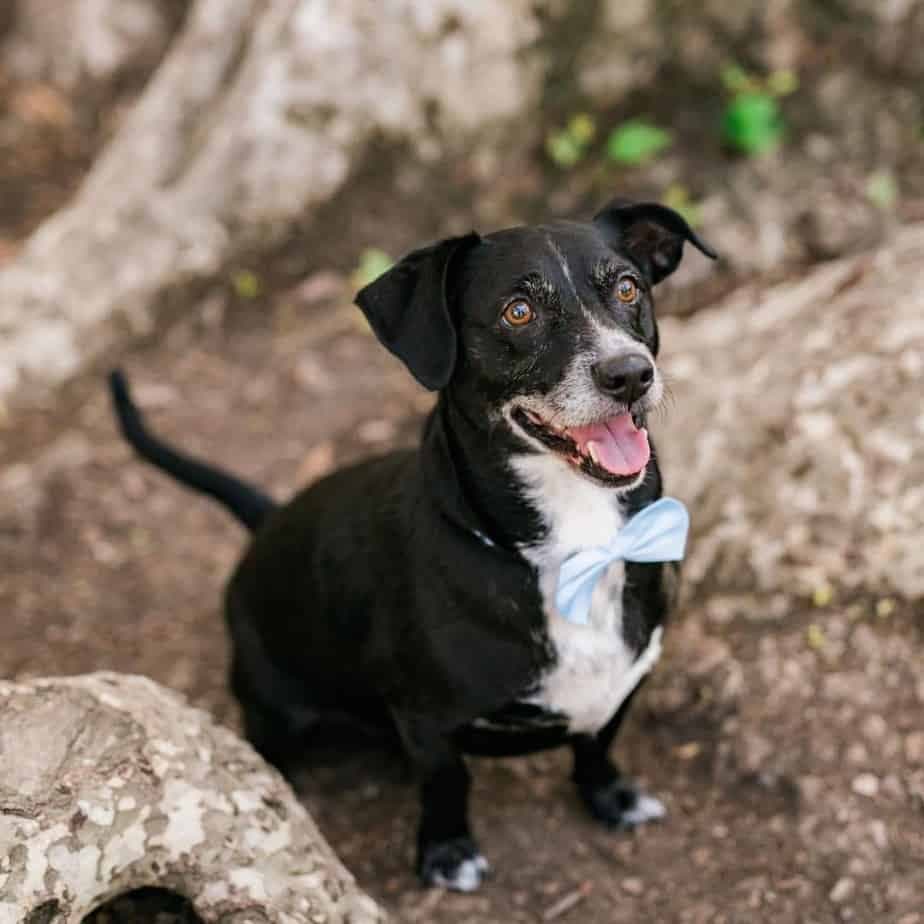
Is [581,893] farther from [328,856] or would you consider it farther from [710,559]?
[710,559]

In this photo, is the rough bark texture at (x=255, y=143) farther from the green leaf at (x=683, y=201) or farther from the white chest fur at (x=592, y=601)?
the white chest fur at (x=592, y=601)

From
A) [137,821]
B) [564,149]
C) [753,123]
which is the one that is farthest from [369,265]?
[137,821]

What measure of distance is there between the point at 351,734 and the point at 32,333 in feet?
8.04

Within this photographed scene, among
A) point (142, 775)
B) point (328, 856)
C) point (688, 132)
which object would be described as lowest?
point (328, 856)

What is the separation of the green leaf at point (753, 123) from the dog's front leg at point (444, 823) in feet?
11.6

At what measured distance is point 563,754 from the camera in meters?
3.84

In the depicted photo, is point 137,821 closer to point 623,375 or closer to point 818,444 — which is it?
point 623,375

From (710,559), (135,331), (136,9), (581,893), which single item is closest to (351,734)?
(581,893)

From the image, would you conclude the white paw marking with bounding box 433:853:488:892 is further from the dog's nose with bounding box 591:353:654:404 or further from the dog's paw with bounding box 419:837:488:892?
the dog's nose with bounding box 591:353:654:404

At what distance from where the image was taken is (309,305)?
5668mm

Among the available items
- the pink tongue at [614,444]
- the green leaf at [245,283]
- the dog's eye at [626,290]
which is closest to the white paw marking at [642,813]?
the pink tongue at [614,444]

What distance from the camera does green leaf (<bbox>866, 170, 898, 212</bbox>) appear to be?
5426 mm

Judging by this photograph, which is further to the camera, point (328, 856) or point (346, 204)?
point (346, 204)

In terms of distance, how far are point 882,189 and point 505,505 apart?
340 cm
